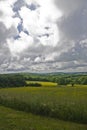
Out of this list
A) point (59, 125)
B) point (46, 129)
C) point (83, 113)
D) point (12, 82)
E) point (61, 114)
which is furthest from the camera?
point (12, 82)

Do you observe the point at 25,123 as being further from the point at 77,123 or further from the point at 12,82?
the point at 12,82

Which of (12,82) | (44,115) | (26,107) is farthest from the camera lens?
(12,82)

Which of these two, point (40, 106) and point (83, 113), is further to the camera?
point (40, 106)

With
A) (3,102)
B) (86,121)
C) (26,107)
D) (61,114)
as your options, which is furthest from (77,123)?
(3,102)

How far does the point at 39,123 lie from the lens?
91.7 ft

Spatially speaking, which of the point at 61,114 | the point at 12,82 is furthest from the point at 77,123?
the point at 12,82

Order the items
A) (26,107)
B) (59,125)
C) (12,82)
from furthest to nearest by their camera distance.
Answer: (12,82) → (26,107) → (59,125)

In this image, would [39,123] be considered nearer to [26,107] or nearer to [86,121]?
[86,121]

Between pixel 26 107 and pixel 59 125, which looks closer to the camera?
pixel 59 125

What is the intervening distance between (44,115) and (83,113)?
5863 millimetres

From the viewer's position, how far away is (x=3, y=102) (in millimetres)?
44500

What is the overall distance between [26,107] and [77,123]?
1046cm

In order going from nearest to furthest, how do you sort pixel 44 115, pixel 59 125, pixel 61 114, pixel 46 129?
pixel 46 129 < pixel 59 125 < pixel 61 114 < pixel 44 115

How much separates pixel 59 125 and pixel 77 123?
8.14 feet
